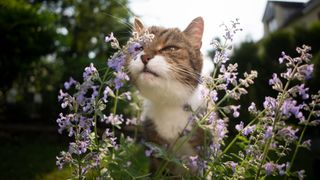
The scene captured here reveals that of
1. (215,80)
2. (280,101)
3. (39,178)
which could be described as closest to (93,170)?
(215,80)

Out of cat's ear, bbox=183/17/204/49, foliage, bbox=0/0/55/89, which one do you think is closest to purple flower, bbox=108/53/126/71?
cat's ear, bbox=183/17/204/49

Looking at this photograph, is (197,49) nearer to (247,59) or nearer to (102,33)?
(247,59)

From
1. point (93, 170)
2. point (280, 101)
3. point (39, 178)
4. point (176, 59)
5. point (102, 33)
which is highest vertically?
point (102, 33)

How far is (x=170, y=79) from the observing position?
1.59 metres

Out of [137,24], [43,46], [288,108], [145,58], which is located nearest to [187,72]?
[145,58]

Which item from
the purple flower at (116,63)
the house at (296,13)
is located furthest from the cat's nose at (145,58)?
the house at (296,13)

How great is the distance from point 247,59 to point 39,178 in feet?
20.3

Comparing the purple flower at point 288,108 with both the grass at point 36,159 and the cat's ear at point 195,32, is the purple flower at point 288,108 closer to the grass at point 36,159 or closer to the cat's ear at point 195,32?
the grass at point 36,159

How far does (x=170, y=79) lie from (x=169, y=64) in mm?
73

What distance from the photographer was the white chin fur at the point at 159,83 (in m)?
1.53

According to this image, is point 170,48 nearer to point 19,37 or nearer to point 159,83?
point 159,83

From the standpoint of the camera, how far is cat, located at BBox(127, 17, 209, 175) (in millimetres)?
1544

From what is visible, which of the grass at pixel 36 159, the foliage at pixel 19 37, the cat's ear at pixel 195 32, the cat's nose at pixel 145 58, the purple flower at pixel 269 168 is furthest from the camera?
the foliage at pixel 19 37

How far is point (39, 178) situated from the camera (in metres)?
3.19
